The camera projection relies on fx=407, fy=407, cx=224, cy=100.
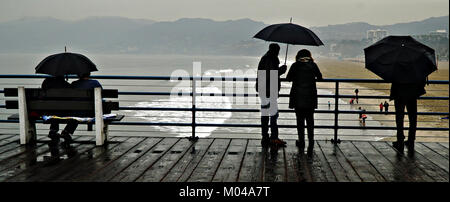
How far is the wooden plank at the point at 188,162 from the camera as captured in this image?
4.51 metres

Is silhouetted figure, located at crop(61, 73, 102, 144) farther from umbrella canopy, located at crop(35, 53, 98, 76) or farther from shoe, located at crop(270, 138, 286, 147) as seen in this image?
shoe, located at crop(270, 138, 286, 147)

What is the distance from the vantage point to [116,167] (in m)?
4.92

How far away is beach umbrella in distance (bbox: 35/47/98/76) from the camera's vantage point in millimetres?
5797

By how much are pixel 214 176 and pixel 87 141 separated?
8.78 ft

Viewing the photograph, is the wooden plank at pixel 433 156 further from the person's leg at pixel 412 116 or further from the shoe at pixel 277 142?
the shoe at pixel 277 142

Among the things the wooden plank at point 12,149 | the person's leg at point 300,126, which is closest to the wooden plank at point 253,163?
the person's leg at point 300,126

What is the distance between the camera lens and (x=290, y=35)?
5.72m

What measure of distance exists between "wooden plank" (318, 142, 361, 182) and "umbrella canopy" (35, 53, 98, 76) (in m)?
3.57

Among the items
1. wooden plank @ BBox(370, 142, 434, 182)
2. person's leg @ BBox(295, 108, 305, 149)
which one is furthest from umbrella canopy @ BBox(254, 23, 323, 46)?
wooden plank @ BBox(370, 142, 434, 182)

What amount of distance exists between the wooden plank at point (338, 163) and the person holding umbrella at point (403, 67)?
0.99 metres

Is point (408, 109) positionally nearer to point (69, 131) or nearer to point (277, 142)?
point (277, 142)

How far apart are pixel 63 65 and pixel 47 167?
5.34 feet

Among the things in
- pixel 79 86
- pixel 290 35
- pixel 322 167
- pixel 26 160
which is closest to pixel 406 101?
pixel 322 167

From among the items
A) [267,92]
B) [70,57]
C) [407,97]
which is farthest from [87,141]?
[407,97]
